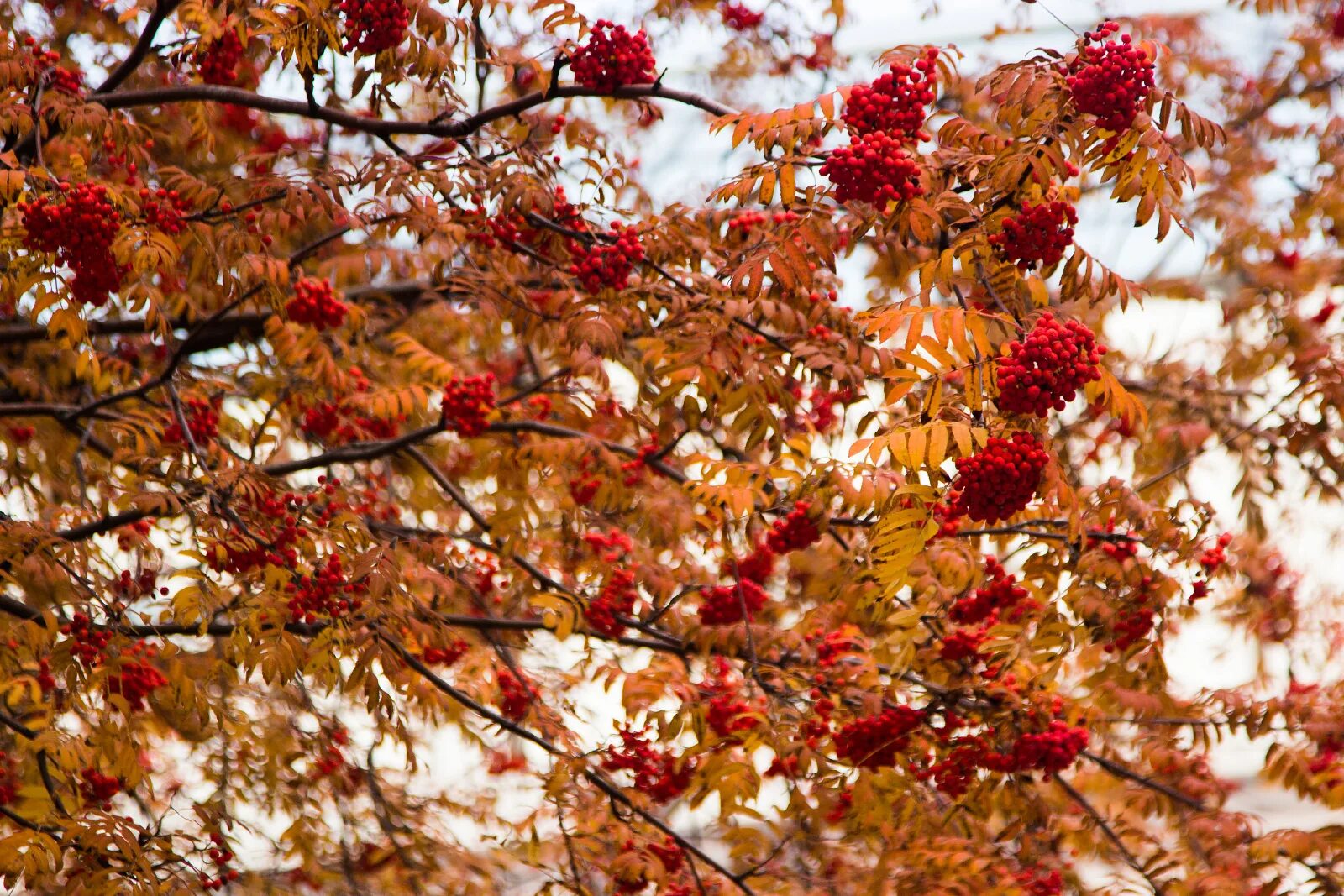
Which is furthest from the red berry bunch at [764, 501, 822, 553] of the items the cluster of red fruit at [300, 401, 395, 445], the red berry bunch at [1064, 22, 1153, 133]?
the cluster of red fruit at [300, 401, 395, 445]

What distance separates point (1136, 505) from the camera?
13.1ft

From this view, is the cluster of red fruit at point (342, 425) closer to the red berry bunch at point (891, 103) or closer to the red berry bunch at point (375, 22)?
the red berry bunch at point (375, 22)

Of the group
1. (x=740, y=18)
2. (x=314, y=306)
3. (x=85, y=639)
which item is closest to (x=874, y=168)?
(x=314, y=306)

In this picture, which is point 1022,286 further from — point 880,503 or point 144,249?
point 144,249

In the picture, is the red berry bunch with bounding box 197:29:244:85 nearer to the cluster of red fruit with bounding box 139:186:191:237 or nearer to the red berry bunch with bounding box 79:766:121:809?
the cluster of red fruit with bounding box 139:186:191:237

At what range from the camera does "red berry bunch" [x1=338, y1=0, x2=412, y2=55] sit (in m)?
3.55

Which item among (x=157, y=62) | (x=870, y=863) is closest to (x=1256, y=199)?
(x=870, y=863)

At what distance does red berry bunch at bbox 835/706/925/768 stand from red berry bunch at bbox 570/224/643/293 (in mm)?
1732

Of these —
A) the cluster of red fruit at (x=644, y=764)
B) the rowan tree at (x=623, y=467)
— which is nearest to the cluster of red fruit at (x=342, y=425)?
the rowan tree at (x=623, y=467)

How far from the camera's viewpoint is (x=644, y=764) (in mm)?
4605

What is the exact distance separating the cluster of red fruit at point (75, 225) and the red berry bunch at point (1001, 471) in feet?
8.21

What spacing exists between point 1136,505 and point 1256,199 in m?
5.49

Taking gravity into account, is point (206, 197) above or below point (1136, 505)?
above

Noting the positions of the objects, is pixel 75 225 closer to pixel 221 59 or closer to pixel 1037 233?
pixel 221 59
